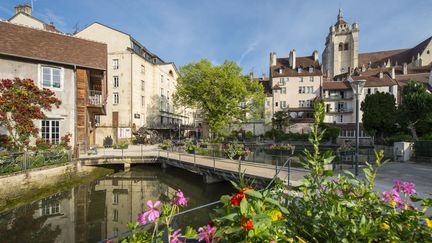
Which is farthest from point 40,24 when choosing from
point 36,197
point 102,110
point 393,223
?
point 393,223

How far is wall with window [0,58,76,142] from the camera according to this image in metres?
16.0

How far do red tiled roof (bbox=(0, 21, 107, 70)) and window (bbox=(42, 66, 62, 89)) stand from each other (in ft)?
2.60

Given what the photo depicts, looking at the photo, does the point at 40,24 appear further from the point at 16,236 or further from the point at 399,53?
the point at 399,53

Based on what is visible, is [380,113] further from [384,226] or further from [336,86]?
[384,226]

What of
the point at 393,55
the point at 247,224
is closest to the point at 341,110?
the point at 393,55

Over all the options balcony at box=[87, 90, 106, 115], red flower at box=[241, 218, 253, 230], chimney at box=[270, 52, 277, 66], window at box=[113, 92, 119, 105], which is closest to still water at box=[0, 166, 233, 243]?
balcony at box=[87, 90, 106, 115]

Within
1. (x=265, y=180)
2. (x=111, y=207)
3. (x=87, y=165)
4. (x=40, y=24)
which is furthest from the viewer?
(x=40, y=24)

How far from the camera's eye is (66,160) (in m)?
15.1

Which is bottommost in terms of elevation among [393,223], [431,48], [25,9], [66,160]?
[66,160]

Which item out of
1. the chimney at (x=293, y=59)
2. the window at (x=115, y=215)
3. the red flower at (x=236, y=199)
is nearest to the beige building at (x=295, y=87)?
the chimney at (x=293, y=59)

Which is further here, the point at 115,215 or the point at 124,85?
the point at 124,85

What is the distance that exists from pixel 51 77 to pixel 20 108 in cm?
340

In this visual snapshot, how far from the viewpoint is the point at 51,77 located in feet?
56.4

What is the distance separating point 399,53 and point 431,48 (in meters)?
9.95
